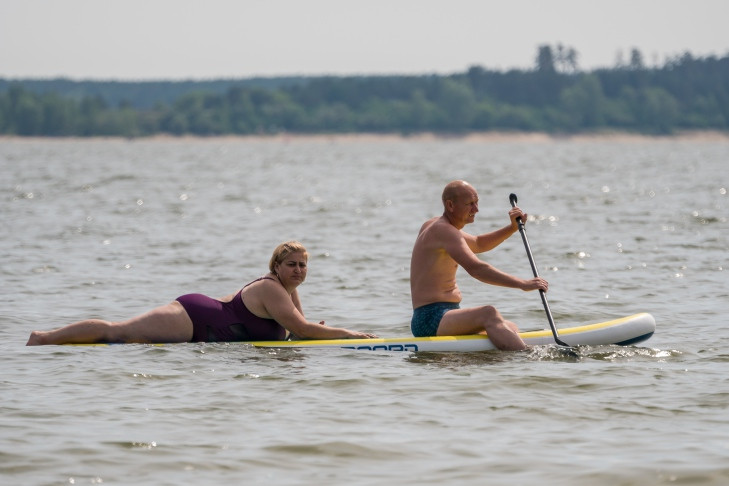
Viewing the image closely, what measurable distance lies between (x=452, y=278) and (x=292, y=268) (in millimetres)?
1463

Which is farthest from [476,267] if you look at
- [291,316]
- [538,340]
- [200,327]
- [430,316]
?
[200,327]

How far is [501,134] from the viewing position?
197 metres

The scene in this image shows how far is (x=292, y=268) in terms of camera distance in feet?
33.2

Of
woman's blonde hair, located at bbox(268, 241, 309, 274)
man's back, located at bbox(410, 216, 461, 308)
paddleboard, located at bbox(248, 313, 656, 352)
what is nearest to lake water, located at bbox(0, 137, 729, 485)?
paddleboard, located at bbox(248, 313, 656, 352)

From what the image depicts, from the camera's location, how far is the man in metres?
9.98

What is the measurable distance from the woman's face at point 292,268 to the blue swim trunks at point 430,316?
3.75 ft

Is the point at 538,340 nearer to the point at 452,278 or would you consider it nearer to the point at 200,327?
the point at 452,278

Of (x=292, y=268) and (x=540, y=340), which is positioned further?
(x=540, y=340)

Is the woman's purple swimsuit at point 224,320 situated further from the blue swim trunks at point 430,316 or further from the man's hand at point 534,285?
the man's hand at point 534,285

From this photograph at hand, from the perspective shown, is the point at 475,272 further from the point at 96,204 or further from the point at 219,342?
the point at 96,204

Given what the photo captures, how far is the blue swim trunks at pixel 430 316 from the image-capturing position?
1041 centimetres

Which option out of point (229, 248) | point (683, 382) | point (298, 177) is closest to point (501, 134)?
point (298, 177)

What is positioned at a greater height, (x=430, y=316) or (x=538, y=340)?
(x=430, y=316)

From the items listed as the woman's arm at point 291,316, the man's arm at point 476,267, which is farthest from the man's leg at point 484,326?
the woman's arm at point 291,316
